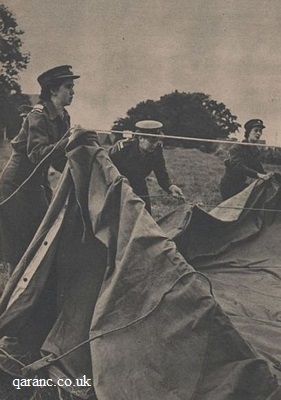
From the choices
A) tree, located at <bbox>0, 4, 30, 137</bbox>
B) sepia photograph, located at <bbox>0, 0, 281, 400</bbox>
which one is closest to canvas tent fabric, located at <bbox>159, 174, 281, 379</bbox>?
sepia photograph, located at <bbox>0, 0, 281, 400</bbox>

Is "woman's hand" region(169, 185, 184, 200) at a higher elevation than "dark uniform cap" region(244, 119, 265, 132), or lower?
lower

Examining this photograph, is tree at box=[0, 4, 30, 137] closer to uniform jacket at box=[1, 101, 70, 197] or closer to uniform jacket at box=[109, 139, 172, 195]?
uniform jacket at box=[109, 139, 172, 195]

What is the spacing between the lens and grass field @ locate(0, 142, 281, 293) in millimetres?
7590

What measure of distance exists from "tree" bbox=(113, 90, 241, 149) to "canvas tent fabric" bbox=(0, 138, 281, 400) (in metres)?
4.57

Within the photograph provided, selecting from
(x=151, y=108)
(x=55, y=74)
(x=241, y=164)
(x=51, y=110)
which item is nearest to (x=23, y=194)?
(x=51, y=110)

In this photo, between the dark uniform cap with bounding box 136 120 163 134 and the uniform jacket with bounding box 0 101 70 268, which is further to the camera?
the dark uniform cap with bounding box 136 120 163 134

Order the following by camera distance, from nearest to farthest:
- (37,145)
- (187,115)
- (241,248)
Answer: (37,145) → (241,248) → (187,115)

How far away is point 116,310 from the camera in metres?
2.80

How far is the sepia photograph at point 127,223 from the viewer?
8.66 ft

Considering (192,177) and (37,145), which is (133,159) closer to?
(37,145)

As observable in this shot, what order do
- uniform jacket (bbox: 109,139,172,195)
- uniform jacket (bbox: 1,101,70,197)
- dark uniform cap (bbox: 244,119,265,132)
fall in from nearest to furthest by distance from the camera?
uniform jacket (bbox: 1,101,70,197) < uniform jacket (bbox: 109,139,172,195) < dark uniform cap (bbox: 244,119,265,132)

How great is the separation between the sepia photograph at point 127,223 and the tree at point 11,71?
0.02 m

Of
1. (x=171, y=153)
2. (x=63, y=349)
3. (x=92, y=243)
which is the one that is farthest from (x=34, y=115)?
(x=171, y=153)

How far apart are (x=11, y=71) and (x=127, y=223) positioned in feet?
12.6
